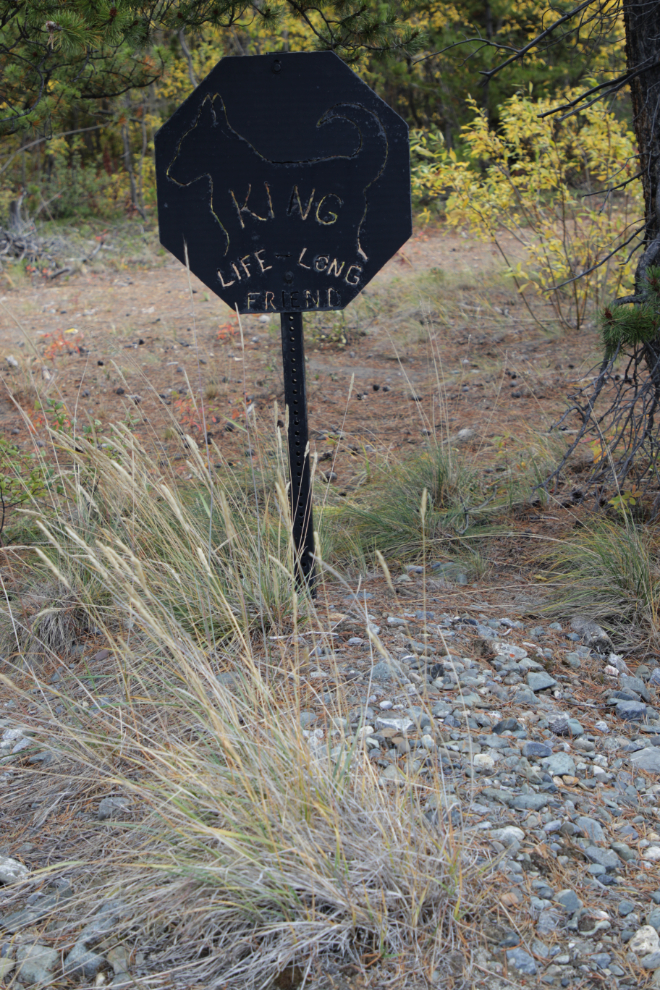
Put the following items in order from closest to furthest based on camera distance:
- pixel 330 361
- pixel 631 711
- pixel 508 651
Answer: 1. pixel 631 711
2. pixel 508 651
3. pixel 330 361

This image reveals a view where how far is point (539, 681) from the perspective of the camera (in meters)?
2.62

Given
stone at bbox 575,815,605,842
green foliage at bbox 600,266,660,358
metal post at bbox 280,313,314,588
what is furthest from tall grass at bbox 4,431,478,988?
green foliage at bbox 600,266,660,358

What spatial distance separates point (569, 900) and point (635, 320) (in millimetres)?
2010

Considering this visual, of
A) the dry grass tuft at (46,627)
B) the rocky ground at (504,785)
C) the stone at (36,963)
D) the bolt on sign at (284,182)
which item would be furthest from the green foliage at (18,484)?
the stone at (36,963)

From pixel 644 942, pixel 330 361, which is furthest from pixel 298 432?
pixel 330 361

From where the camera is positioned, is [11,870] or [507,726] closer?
[11,870]

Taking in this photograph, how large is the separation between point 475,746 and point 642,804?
1.44 feet

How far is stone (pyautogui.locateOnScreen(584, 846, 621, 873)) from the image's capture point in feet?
6.23

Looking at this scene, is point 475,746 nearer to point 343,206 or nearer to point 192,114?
point 343,206

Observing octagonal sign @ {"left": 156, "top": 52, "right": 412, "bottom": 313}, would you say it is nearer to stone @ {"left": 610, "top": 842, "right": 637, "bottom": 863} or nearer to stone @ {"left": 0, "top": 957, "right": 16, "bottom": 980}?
stone @ {"left": 610, "top": 842, "right": 637, "bottom": 863}

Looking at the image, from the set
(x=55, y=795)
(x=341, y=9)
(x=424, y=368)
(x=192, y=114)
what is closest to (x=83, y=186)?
(x=424, y=368)

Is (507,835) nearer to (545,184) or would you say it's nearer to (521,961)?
(521,961)

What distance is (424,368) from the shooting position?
6.95 meters

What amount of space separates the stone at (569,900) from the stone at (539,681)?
84 cm
